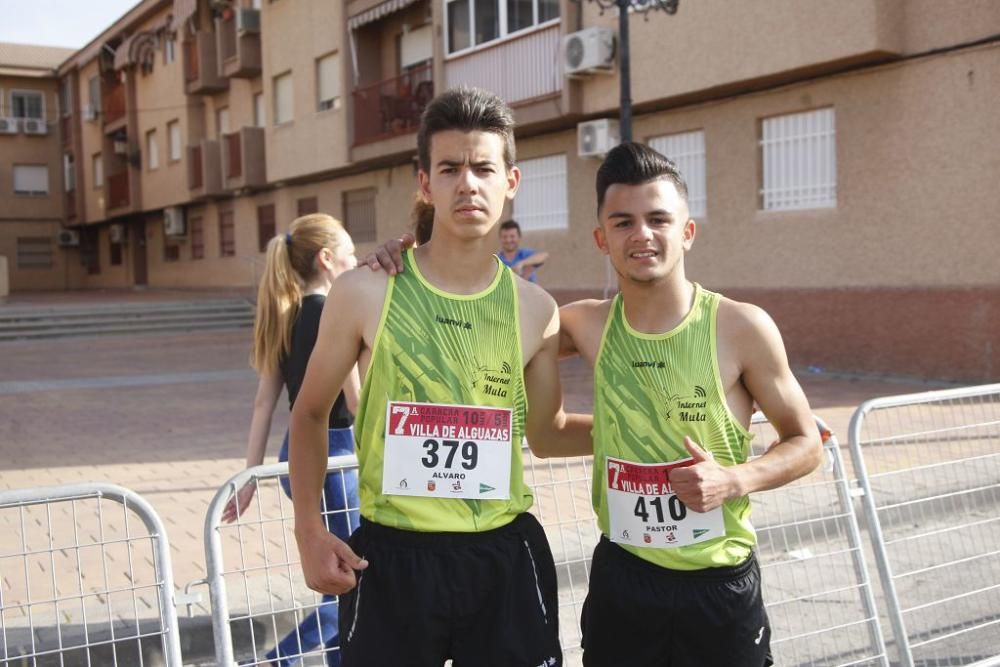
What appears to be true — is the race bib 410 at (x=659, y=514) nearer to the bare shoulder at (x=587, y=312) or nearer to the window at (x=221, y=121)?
the bare shoulder at (x=587, y=312)

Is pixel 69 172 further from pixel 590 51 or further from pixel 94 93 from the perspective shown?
pixel 590 51

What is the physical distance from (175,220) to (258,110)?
7.12 m

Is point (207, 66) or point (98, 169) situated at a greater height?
point (207, 66)

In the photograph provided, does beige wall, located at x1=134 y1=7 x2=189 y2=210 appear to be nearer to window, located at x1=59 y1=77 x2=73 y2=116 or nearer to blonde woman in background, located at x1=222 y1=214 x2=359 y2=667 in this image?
window, located at x1=59 y1=77 x2=73 y2=116

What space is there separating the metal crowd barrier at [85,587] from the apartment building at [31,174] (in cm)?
4185

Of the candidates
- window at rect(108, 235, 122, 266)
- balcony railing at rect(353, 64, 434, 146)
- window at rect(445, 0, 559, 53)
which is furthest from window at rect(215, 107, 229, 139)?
window at rect(445, 0, 559, 53)

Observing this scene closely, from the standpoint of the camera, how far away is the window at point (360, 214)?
24.2 metres

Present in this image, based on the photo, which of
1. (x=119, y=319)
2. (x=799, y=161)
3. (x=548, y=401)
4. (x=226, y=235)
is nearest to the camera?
(x=548, y=401)

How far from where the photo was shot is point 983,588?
155 inches

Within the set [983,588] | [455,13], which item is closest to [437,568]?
[983,588]

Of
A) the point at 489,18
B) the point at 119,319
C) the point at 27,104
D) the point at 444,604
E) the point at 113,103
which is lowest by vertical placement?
the point at 444,604

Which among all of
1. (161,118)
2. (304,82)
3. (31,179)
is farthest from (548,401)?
(31,179)

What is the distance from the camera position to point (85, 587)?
15.9ft

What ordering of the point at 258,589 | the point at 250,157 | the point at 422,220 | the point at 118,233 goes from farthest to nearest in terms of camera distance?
the point at 118,233, the point at 250,157, the point at 258,589, the point at 422,220
